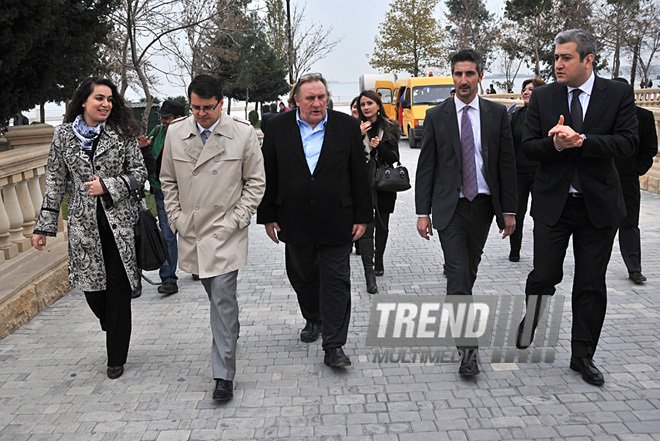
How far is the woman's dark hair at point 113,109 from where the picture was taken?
4555 mm

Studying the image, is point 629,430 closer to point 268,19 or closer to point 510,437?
A: point 510,437

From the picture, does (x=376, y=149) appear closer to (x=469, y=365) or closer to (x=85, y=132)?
(x=469, y=365)

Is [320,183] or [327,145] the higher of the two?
[327,145]

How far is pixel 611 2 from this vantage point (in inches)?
1791

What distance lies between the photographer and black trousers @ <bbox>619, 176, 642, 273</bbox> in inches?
250

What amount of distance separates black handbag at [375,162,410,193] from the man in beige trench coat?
245cm

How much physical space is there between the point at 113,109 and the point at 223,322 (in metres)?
1.70

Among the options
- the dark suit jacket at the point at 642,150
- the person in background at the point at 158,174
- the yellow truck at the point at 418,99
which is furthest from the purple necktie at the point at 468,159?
the yellow truck at the point at 418,99

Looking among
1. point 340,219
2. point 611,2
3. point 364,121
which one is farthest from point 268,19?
point 340,219

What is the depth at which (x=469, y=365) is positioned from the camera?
14.6 feet

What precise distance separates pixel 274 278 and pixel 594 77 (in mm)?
4066

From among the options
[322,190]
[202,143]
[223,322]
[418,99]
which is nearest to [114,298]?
[223,322]

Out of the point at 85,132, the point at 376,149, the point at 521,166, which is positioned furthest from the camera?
the point at 521,166

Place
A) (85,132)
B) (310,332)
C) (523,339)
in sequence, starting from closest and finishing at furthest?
(85,132), (523,339), (310,332)
